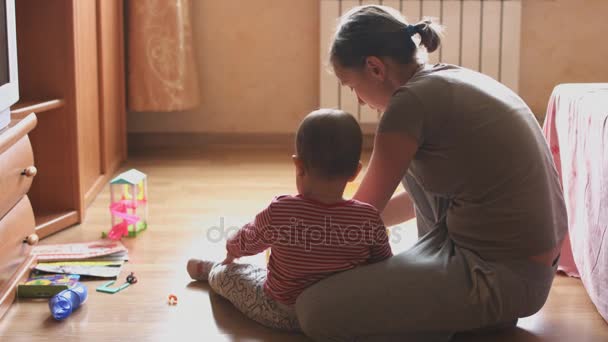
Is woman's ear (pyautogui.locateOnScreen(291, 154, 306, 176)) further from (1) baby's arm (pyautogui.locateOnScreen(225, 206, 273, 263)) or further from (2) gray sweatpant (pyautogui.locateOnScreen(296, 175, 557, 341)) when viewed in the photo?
(2) gray sweatpant (pyautogui.locateOnScreen(296, 175, 557, 341))

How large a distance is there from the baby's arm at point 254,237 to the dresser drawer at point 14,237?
0.50 m

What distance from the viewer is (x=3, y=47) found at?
2082 millimetres

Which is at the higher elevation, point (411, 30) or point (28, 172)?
point (411, 30)

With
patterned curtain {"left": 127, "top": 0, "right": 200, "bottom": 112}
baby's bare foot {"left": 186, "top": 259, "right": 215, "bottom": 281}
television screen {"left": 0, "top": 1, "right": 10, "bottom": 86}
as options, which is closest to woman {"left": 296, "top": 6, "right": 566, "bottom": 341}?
baby's bare foot {"left": 186, "top": 259, "right": 215, "bottom": 281}

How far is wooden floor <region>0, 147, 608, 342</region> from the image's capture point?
1.82 m

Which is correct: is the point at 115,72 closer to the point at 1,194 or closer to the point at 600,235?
the point at 1,194

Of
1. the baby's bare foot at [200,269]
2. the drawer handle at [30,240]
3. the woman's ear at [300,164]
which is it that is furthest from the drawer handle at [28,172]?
the woman's ear at [300,164]

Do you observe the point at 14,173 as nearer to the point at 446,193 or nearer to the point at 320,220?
the point at 320,220

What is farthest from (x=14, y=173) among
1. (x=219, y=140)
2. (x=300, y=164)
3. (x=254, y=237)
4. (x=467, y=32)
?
(x=467, y=32)

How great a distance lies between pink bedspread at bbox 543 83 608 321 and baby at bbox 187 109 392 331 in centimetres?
49

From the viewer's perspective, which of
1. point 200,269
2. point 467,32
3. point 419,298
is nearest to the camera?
point 419,298

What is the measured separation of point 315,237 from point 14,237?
76 centimetres

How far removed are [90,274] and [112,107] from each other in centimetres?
137

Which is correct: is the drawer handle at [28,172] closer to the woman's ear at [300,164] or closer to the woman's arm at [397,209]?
the woman's ear at [300,164]
